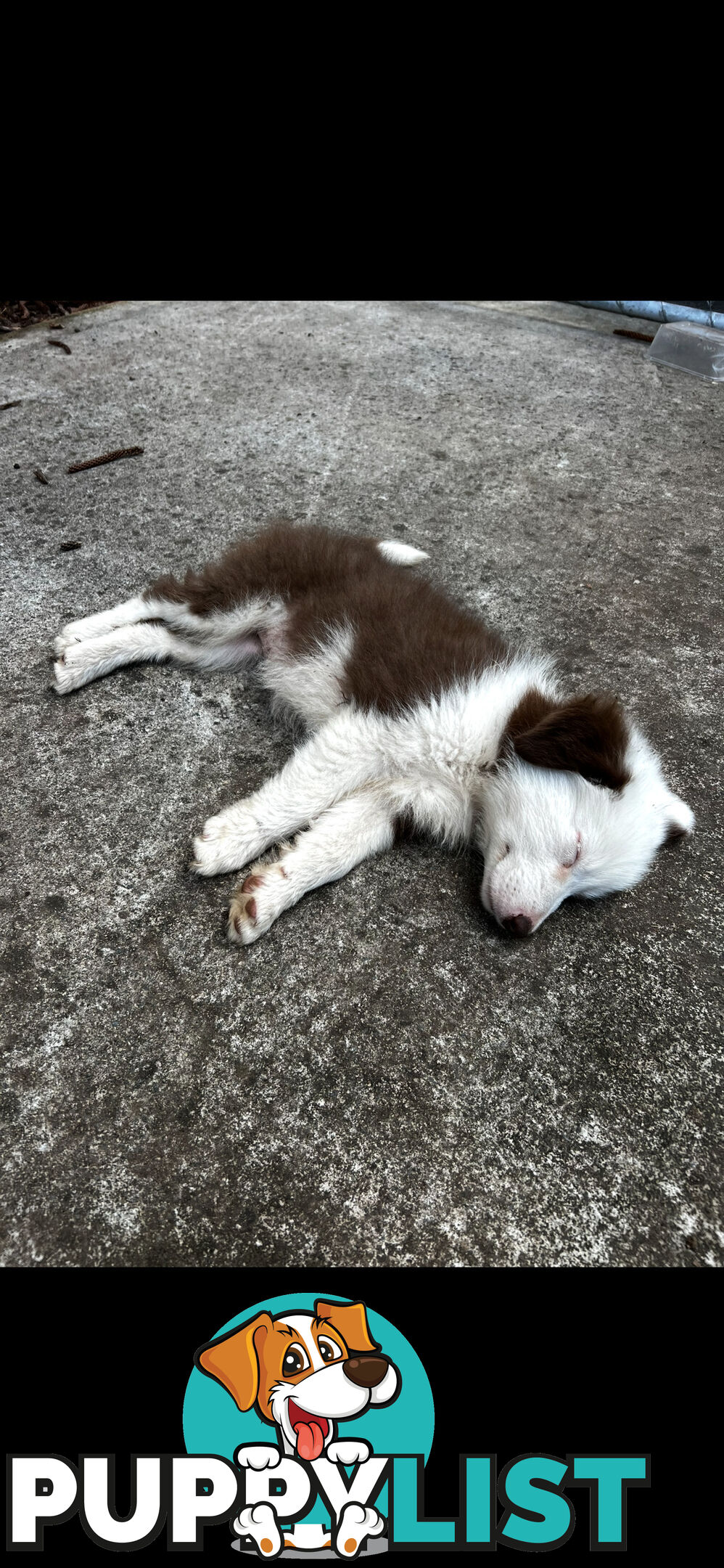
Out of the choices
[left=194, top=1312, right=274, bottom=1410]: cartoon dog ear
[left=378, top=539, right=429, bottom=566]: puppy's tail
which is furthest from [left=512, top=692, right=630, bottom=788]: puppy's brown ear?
[left=194, top=1312, right=274, bottom=1410]: cartoon dog ear

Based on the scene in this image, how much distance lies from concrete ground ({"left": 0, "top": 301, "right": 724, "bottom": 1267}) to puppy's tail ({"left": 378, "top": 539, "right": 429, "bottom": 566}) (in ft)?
0.72

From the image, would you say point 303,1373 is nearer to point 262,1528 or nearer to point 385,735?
point 262,1528

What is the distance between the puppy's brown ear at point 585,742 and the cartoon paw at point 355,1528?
1.65 m

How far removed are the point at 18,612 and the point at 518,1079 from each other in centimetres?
247

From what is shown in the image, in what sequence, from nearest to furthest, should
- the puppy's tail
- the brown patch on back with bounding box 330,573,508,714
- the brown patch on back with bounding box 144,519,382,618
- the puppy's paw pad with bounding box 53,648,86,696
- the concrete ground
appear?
the concrete ground → the brown patch on back with bounding box 330,573,508,714 → the puppy's paw pad with bounding box 53,648,86,696 → the brown patch on back with bounding box 144,519,382,618 → the puppy's tail

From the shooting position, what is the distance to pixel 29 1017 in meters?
2.06

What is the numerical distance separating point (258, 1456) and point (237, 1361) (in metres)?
0.14

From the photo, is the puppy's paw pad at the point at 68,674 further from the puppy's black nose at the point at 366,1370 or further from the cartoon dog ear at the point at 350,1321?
the puppy's black nose at the point at 366,1370

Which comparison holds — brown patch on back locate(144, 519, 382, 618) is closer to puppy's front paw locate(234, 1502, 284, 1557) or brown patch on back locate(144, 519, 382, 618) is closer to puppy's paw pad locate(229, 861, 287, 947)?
puppy's paw pad locate(229, 861, 287, 947)

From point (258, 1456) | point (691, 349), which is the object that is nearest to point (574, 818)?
point (258, 1456)

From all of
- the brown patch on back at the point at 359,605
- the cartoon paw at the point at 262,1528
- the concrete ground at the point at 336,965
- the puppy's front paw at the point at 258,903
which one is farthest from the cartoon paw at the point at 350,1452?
the brown patch on back at the point at 359,605

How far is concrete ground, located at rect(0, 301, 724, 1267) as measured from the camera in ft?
5.84

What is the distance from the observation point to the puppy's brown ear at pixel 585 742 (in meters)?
2.30

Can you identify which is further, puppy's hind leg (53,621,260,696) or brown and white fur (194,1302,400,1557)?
puppy's hind leg (53,621,260,696)
